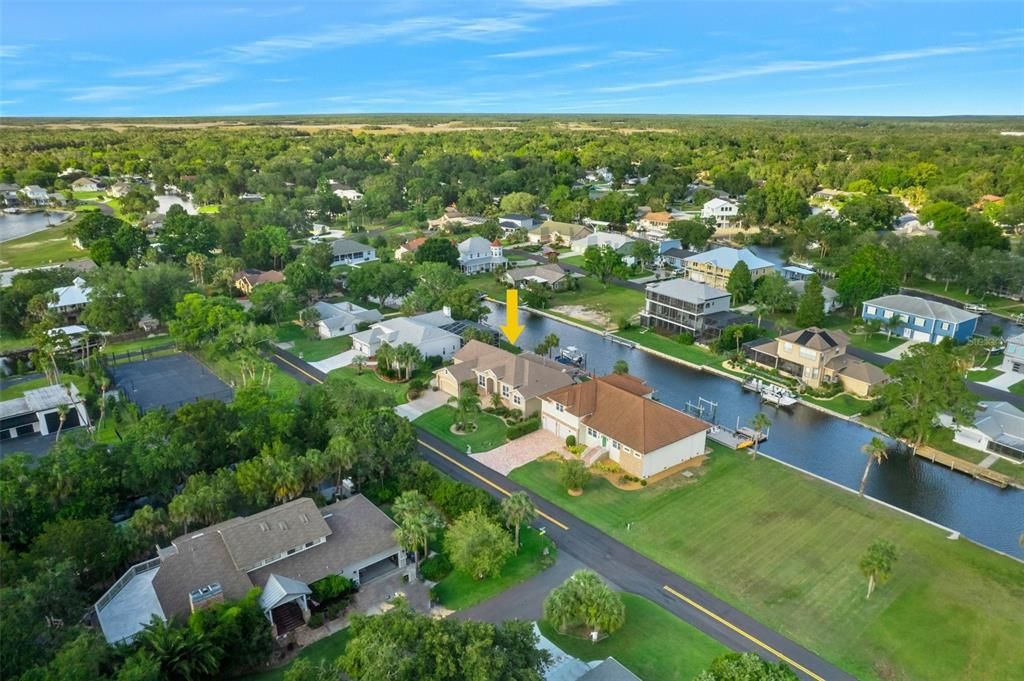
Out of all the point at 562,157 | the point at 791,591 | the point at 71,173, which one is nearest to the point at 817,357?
the point at 791,591

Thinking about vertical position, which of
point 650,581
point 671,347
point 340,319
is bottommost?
point 650,581

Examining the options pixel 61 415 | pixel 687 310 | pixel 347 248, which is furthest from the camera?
pixel 347 248

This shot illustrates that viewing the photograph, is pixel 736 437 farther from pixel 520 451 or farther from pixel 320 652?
pixel 320 652

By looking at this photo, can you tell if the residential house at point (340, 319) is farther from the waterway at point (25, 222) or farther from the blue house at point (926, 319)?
the waterway at point (25, 222)

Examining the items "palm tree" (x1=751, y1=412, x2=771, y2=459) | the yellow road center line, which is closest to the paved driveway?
"palm tree" (x1=751, y1=412, x2=771, y2=459)

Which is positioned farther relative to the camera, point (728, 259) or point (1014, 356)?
point (728, 259)

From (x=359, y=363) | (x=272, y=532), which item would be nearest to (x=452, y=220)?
(x=359, y=363)
